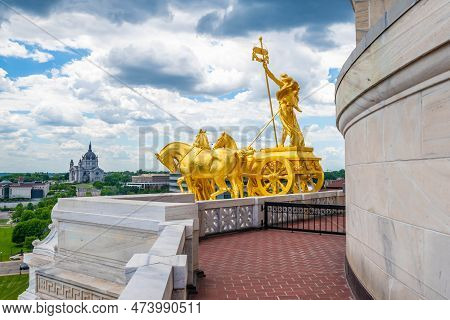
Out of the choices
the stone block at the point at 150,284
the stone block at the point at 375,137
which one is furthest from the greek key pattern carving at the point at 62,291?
the stone block at the point at 375,137

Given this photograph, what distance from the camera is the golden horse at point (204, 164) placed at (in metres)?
15.5

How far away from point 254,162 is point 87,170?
394 inches

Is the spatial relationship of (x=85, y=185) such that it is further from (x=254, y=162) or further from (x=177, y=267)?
(x=254, y=162)

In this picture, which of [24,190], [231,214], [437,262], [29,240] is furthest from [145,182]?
[437,262]

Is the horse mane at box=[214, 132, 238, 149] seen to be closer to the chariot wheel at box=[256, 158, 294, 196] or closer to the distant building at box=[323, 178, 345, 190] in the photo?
the chariot wheel at box=[256, 158, 294, 196]

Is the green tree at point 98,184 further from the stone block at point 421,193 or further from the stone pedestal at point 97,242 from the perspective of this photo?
the stone block at point 421,193

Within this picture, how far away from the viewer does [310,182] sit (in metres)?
18.3

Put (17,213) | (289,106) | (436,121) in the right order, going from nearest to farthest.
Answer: (436,121) → (17,213) → (289,106)

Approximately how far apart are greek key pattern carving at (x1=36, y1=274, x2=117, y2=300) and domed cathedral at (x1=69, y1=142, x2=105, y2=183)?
2.32 metres

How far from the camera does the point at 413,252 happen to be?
3.19m

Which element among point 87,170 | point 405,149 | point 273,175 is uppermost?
point 405,149

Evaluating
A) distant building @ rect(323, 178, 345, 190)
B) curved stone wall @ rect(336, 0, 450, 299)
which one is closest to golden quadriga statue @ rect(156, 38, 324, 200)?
curved stone wall @ rect(336, 0, 450, 299)

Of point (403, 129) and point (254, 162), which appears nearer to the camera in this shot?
point (403, 129)
